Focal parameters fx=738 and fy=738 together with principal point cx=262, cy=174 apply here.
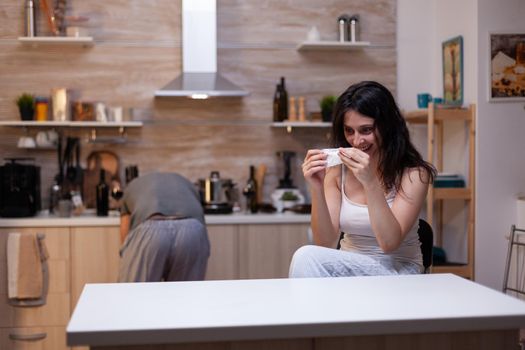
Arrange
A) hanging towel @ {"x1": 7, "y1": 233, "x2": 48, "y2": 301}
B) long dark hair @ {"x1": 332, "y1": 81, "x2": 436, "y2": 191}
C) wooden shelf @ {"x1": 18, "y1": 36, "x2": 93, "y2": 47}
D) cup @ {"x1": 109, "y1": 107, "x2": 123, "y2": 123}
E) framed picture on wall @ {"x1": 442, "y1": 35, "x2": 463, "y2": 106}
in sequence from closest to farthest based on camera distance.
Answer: long dark hair @ {"x1": 332, "y1": 81, "x2": 436, "y2": 191}, hanging towel @ {"x1": 7, "y1": 233, "x2": 48, "y2": 301}, framed picture on wall @ {"x1": 442, "y1": 35, "x2": 463, "y2": 106}, wooden shelf @ {"x1": 18, "y1": 36, "x2": 93, "y2": 47}, cup @ {"x1": 109, "y1": 107, "x2": 123, "y2": 123}

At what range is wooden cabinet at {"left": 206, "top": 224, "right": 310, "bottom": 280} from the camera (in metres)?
4.80

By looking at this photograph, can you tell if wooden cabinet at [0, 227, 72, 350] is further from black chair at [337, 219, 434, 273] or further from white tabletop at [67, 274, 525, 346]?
white tabletop at [67, 274, 525, 346]

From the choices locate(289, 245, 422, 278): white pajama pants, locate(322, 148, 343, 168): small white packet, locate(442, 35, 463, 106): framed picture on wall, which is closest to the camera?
locate(289, 245, 422, 278): white pajama pants

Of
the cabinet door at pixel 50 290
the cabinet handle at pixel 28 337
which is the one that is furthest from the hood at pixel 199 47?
the cabinet handle at pixel 28 337

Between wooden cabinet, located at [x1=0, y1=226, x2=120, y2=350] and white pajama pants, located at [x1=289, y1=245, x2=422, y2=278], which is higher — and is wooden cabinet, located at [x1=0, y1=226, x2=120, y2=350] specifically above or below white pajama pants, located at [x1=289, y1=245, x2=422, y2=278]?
below

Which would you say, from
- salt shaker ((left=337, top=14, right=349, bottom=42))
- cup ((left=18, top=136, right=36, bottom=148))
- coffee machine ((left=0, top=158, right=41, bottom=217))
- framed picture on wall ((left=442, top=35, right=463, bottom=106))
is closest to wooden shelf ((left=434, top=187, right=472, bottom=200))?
framed picture on wall ((left=442, top=35, right=463, bottom=106))

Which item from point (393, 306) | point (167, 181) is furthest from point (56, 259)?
point (393, 306)

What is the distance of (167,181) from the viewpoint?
398cm

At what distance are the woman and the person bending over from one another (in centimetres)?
131

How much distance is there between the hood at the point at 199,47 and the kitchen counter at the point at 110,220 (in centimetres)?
83

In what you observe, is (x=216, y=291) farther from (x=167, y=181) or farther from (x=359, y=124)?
(x=167, y=181)

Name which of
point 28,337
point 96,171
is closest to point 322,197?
point 28,337

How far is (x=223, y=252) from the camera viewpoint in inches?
189

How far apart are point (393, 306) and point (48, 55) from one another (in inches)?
155
